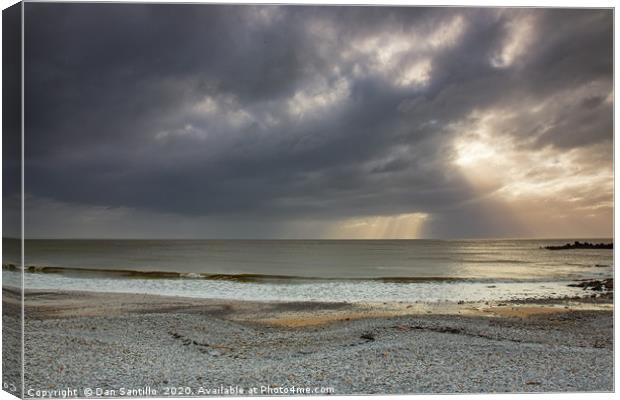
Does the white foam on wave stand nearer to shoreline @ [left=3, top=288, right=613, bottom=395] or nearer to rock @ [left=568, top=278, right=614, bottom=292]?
rock @ [left=568, top=278, right=614, bottom=292]

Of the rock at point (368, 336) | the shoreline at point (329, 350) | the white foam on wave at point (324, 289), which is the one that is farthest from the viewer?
the white foam on wave at point (324, 289)

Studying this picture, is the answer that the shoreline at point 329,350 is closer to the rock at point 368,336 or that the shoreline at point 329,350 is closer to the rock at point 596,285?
the rock at point 368,336

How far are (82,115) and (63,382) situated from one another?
10.4 feet

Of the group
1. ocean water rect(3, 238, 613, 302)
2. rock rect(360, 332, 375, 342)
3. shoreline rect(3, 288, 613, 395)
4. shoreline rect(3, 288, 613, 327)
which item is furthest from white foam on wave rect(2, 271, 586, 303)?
rock rect(360, 332, 375, 342)

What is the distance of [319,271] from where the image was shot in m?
13.0

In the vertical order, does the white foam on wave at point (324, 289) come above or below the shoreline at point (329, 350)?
above

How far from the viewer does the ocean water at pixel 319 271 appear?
881 cm

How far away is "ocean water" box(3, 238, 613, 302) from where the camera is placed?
8812 mm

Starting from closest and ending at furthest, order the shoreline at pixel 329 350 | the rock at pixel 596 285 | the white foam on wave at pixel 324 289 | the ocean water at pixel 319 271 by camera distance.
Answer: the shoreline at pixel 329 350 → the white foam on wave at pixel 324 289 → the rock at pixel 596 285 → the ocean water at pixel 319 271

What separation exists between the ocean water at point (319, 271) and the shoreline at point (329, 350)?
1.08 meters

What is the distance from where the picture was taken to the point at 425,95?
20.2ft

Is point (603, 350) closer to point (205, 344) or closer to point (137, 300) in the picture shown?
point (205, 344)

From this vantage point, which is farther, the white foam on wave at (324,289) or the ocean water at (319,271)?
the ocean water at (319,271)

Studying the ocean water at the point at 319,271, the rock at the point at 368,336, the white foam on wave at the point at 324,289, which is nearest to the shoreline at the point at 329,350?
the rock at the point at 368,336
